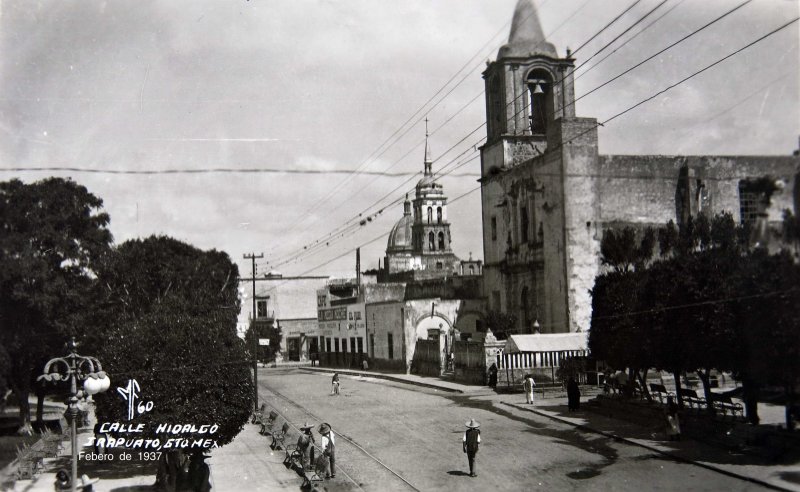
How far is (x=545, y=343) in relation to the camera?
27.7 meters

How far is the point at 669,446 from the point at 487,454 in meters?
3.93

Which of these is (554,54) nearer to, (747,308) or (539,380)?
(539,380)

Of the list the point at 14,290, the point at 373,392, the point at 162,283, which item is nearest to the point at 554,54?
the point at 373,392

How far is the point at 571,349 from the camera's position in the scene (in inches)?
1105

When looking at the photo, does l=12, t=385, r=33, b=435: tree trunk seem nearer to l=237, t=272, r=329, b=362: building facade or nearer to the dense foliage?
the dense foliage

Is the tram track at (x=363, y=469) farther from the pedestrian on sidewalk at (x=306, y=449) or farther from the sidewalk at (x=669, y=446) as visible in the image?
the sidewalk at (x=669, y=446)

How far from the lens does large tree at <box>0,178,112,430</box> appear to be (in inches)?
794

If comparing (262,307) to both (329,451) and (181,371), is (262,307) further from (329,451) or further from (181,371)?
(181,371)

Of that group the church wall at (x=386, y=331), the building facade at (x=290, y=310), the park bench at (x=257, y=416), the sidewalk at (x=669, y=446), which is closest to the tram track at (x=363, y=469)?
the park bench at (x=257, y=416)

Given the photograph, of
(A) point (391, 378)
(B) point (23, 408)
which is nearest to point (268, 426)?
(B) point (23, 408)

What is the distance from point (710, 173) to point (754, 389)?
62.3ft

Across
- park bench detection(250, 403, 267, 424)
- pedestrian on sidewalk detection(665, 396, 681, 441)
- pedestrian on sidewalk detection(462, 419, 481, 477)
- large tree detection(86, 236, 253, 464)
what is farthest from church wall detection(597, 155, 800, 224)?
large tree detection(86, 236, 253, 464)

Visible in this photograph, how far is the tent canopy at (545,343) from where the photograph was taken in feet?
89.6

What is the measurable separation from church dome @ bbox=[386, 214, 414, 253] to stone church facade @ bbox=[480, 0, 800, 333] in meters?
53.1
